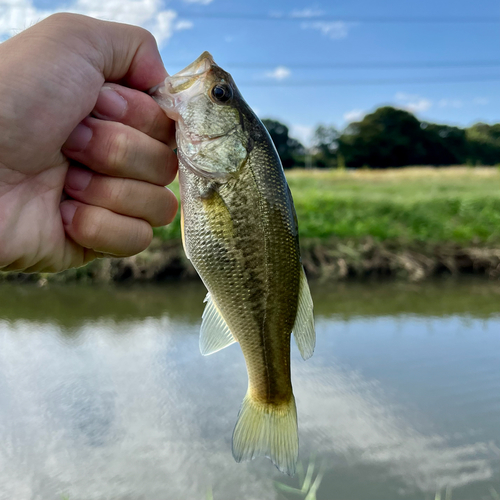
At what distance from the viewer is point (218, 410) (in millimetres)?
4871

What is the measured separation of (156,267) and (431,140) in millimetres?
49882

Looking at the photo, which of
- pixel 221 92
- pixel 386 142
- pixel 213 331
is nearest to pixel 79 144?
pixel 221 92

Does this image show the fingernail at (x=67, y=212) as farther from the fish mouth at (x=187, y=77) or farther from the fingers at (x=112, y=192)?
the fish mouth at (x=187, y=77)

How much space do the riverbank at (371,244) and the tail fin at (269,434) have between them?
7200mm

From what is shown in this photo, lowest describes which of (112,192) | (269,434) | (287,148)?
(269,434)

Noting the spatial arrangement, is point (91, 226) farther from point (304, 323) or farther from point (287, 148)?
point (287, 148)

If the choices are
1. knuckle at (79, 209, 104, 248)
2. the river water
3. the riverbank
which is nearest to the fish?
knuckle at (79, 209, 104, 248)

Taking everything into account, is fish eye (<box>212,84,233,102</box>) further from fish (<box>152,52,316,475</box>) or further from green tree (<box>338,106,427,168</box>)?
green tree (<box>338,106,427,168</box>)

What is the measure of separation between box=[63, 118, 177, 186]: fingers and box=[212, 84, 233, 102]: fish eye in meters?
0.32

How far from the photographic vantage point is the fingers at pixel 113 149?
175 cm

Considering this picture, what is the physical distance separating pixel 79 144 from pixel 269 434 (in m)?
1.30

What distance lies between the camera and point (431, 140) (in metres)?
51.8

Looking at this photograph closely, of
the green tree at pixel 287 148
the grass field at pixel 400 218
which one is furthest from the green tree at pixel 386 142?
the grass field at pixel 400 218

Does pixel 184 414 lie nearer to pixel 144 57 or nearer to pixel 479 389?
pixel 479 389
